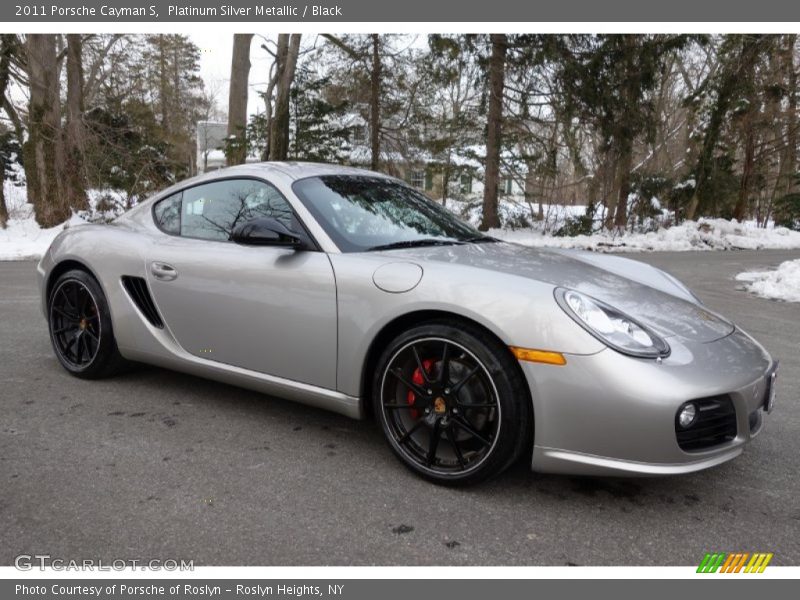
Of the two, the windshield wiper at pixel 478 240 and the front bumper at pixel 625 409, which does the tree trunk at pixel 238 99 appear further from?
the front bumper at pixel 625 409

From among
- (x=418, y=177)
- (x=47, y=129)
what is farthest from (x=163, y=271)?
(x=418, y=177)

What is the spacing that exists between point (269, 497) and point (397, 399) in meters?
0.68

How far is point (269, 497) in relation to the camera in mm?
2498

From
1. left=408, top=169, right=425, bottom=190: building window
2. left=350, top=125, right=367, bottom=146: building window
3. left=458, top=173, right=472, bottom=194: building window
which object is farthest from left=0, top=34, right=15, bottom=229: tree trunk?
left=458, top=173, right=472, bottom=194: building window

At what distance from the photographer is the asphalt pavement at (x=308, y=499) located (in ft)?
7.02

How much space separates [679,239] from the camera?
16.5 m

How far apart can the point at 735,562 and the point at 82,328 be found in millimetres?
3792

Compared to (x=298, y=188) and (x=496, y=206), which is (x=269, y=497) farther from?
(x=496, y=206)

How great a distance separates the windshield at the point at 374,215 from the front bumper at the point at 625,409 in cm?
110

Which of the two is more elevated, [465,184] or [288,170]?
[465,184]

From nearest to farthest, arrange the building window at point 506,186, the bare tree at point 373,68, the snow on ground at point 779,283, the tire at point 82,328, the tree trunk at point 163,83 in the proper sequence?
the tire at point 82,328 → the snow on ground at point 779,283 → the bare tree at point 373,68 → the building window at point 506,186 → the tree trunk at point 163,83

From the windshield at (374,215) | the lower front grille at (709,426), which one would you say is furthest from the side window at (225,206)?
the lower front grille at (709,426)

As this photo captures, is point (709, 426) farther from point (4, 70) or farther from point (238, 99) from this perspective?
point (4, 70)

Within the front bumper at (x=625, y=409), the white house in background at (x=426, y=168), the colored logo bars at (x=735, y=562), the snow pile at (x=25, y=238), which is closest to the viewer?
the colored logo bars at (x=735, y=562)
